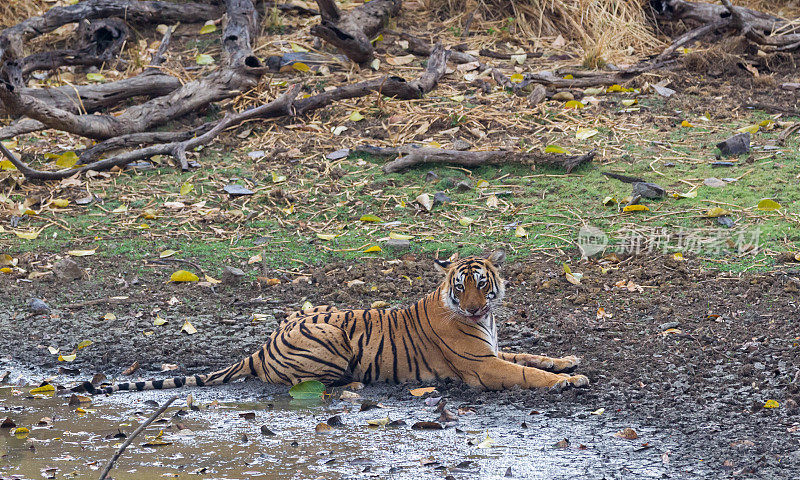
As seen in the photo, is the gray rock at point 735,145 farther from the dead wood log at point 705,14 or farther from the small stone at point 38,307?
the small stone at point 38,307

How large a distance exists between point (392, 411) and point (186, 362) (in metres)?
1.58

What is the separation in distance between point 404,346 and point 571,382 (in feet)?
3.26

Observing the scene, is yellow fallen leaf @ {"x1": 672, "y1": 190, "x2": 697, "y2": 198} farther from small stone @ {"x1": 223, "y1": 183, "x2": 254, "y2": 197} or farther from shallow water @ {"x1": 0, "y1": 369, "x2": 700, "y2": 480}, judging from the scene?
small stone @ {"x1": 223, "y1": 183, "x2": 254, "y2": 197}

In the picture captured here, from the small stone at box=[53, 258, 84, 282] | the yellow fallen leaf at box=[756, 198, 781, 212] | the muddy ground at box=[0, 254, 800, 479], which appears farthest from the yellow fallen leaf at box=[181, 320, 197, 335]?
the yellow fallen leaf at box=[756, 198, 781, 212]

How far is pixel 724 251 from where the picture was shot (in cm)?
648

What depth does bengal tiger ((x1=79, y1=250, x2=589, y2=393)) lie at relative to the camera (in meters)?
5.06

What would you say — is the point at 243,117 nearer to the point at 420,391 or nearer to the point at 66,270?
the point at 66,270

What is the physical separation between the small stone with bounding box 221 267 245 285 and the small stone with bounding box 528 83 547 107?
4.01 metres

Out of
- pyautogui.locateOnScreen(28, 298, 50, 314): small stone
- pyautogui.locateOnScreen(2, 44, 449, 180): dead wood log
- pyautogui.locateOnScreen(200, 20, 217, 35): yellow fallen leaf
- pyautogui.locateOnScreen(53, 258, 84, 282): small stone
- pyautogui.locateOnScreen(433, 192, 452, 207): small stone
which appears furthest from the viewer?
pyautogui.locateOnScreen(200, 20, 217, 35): yellow fallen leaf

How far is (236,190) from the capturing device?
8086 millimetres

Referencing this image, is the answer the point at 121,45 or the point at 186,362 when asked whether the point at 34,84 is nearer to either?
the point at 121,45

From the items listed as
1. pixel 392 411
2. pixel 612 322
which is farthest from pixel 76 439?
pixel 612 322

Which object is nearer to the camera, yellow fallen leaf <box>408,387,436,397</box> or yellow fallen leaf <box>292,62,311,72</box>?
yellow fallen leaf <box>408,387,436,397</box>

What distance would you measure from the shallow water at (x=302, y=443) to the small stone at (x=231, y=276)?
67.9 inches
